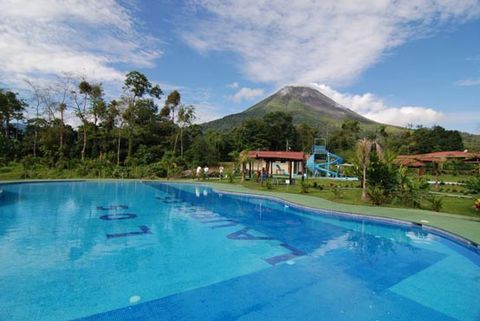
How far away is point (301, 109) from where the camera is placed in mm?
97562

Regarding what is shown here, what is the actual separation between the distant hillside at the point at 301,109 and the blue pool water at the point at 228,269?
244ft

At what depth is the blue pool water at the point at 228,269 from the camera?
390 centimetres

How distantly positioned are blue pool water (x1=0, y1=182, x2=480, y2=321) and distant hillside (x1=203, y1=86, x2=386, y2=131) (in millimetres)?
74223

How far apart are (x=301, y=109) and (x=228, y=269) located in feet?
317

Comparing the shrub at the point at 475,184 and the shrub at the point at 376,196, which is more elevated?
the shrub at the point at 475,184

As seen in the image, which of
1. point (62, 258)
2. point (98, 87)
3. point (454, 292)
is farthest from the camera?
point (98, 87)

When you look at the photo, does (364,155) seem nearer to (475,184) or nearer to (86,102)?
(475,184)

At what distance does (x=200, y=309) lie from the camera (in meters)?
3.88

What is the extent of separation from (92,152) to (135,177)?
26.9 ft

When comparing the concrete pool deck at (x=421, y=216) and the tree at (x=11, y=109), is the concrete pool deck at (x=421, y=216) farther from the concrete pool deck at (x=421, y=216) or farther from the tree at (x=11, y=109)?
the tree at (x=11, y=109)

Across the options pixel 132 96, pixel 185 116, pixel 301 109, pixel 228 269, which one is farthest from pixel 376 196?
pixel 301 109

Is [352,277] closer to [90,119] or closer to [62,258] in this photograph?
[62,258]

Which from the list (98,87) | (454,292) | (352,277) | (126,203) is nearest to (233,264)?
(352,277)

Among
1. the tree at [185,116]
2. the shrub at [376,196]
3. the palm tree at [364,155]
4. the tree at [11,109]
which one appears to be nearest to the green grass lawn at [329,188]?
the shrub at [376,196]
